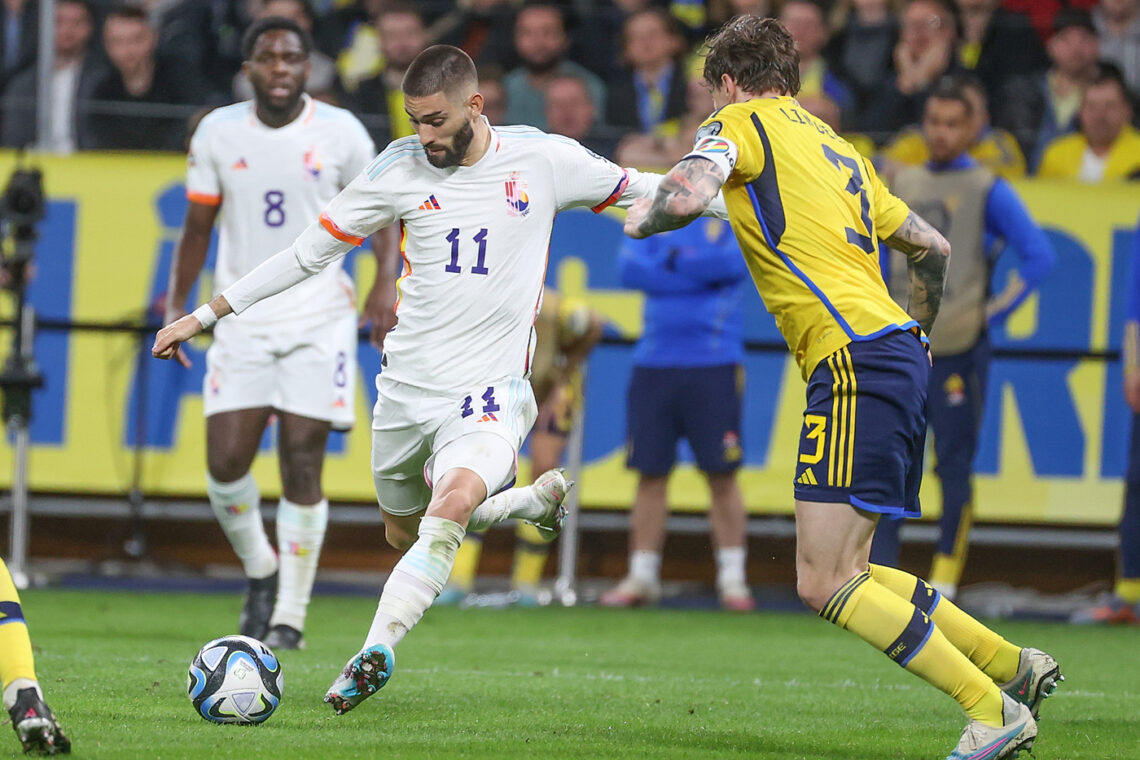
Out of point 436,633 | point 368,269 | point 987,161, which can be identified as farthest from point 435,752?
point 987,161

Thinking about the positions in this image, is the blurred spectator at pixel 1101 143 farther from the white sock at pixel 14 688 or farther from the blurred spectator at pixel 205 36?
the white sock at pixel 14 688

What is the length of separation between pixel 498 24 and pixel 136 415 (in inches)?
175

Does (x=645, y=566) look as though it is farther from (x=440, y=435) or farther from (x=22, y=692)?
(x=22, y=692)

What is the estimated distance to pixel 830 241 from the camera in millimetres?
4918

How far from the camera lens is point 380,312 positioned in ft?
23.6

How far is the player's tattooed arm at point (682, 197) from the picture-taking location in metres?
4.45

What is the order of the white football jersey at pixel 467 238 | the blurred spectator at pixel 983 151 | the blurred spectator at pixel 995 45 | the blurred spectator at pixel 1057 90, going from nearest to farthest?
the white football jersey at pixel 467 238 → the blurred spectator at pixel 983 151 → the blurred spectator at pixel 1057 90 → the blurred spectator at pixel 995 45

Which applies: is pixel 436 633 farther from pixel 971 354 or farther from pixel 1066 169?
pixel 1066 169

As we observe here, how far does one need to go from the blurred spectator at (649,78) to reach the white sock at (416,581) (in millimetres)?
7357

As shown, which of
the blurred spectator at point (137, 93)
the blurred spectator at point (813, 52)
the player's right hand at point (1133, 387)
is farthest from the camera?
the blurred spectator at point (813, 52)

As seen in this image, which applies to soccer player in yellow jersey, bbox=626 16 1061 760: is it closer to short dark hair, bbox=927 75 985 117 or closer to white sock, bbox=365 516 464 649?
white sock, bbox=365 516 464 649

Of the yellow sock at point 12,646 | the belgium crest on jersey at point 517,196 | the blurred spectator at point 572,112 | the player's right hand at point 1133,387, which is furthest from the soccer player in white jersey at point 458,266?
the blurred spectator at point 572,112

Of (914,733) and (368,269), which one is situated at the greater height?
(368,269)

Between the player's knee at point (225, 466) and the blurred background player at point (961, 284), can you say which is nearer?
the player's knee at point (225, 466)
